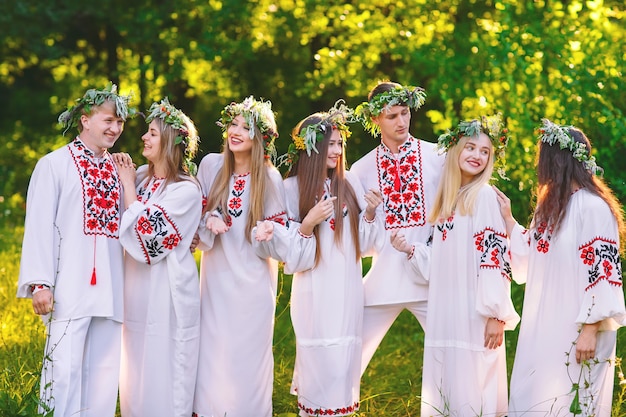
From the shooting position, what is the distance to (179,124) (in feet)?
19.3

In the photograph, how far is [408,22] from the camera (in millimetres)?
12391

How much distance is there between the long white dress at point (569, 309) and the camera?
4973mm

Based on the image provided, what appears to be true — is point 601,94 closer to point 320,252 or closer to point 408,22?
point 320,252

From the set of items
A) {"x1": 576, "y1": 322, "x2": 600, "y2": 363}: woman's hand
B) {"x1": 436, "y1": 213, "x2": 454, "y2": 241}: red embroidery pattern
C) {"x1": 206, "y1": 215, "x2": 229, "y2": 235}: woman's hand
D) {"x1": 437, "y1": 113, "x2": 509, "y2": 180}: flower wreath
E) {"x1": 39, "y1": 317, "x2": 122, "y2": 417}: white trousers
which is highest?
{"x1": 437, "y1": 113, "x2": 509, "y2": 180}: flower wreath

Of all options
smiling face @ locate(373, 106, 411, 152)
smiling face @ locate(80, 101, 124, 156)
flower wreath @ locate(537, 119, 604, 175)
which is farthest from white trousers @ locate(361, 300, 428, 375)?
smiling face @ locate(80, 101, 124, 156)

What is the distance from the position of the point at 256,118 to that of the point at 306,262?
3.13 feet

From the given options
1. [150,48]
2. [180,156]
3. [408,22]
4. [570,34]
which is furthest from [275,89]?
[180,156]

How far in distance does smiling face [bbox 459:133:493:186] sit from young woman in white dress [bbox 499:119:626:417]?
37 centimetres

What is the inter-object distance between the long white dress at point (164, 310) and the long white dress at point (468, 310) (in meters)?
1.46

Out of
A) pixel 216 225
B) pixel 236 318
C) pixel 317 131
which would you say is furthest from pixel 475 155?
pixel 236 318

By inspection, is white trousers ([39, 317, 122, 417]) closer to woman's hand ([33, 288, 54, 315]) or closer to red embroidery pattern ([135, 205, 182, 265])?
woman's hand ([33, 288, 54, 315])

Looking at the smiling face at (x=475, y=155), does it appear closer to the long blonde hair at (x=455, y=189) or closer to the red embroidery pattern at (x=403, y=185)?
the long blonde hair at (x=455, y=189)

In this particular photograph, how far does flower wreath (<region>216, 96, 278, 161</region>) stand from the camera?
5908mm

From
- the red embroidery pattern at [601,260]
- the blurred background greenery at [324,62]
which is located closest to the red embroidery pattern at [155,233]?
the red embroidery pattern at [601,260]
